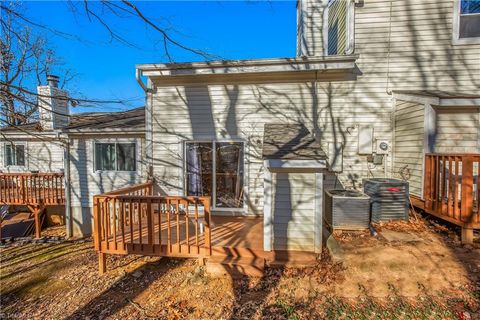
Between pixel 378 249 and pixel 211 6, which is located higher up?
pixel 211 6

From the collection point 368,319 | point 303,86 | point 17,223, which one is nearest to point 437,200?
point 368,319

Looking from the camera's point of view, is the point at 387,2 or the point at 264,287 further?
the point at 387,2

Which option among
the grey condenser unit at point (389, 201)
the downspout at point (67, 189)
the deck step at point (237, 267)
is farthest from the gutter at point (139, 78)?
the grey condenser unit at point (389, 201)

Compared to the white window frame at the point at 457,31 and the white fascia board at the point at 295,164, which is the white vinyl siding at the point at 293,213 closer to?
the white fascia board at the point at 295,164

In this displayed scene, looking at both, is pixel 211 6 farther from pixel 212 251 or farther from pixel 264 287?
pixel 264 287

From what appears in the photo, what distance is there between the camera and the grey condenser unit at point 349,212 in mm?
4641

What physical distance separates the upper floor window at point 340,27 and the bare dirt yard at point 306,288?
4.62m

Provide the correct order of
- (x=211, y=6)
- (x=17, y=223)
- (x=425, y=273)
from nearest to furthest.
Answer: (x=425, y=273) → (x=211, y=6) → (x=17, y=223)

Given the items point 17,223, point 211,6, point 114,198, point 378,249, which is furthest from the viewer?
point 17,223

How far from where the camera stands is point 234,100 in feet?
20.3

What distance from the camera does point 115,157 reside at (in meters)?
7.90

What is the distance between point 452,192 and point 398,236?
1230mm

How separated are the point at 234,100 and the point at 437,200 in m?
4.86

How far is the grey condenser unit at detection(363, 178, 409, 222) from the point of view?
16.1 feet
